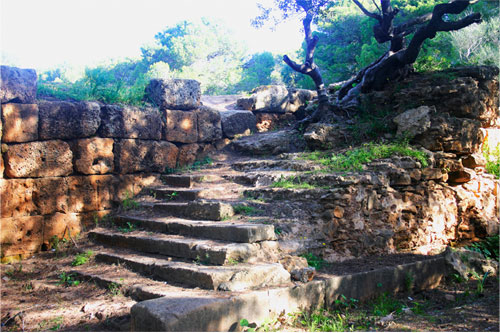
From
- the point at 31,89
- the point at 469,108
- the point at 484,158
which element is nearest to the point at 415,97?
the point at 469,108

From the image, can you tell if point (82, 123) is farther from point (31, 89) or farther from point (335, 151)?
point (335, 151)

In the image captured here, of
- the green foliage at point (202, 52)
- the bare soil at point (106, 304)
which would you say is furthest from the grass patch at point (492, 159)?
the green foliage at point (202, 52)

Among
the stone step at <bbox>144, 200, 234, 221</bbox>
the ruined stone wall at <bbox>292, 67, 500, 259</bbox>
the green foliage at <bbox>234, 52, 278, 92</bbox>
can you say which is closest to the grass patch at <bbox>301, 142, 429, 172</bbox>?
the ruined stone wall at <bbox>292, 67, 500, 259</bbox>

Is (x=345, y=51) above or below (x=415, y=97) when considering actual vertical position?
above

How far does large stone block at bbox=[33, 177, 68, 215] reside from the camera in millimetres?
6062

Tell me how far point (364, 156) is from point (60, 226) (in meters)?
4.83

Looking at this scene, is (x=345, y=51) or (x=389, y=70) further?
(x=345, y=51)

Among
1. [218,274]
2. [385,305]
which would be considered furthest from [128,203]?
[385,305]

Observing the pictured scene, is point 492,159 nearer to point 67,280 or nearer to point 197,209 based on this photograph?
point 197,209

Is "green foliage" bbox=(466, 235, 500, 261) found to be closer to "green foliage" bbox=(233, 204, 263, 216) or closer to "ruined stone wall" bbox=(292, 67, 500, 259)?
"ruined stone wall" bbox=(292, 67, 500, 259)

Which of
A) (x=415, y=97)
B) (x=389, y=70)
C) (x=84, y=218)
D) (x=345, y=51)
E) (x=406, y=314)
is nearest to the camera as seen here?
(x=406, y=314)

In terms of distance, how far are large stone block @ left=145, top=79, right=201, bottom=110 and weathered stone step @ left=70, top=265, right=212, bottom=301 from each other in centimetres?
359

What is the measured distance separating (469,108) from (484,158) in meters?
0.99

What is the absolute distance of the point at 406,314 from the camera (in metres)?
4.24
